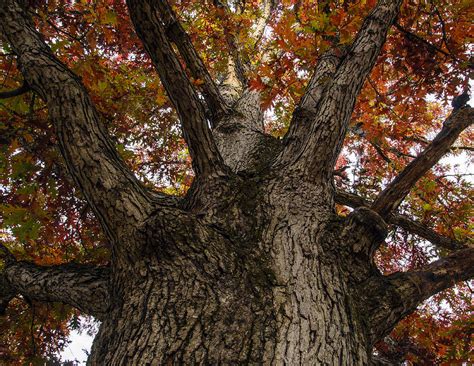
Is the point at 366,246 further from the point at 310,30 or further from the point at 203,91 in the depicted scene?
the point at 203,91

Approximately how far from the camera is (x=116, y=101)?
13.9ft

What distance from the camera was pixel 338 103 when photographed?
2.42m

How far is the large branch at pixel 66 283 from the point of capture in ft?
6.16

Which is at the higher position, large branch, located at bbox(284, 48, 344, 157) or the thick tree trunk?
large branch, located at bbox(284, 48, 344, 157)

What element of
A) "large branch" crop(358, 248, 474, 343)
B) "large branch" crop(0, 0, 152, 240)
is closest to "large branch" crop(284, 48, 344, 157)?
"large branch" crop(358, 248, 474, 343)

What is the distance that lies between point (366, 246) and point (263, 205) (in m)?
0.68

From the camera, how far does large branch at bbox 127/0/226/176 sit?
2.07 metres

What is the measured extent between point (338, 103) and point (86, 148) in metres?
1.75

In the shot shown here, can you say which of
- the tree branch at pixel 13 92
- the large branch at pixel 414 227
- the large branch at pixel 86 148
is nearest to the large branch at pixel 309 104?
the large branch at pixel 414 227

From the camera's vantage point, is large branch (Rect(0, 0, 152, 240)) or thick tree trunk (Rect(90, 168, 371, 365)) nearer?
thick tree trunk (Rect(90, 168, 371, 365))

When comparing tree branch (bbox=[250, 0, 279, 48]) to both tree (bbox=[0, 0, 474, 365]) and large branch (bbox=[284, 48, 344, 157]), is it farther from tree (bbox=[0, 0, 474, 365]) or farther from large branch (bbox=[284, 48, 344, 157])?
tree (bbox=[0, 0, 474, 365])

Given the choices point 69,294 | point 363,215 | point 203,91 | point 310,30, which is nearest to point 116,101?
point 203,91

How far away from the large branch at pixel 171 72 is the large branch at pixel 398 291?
4.45ft

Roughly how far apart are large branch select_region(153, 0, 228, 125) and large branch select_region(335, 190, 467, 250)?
66.8 inches
